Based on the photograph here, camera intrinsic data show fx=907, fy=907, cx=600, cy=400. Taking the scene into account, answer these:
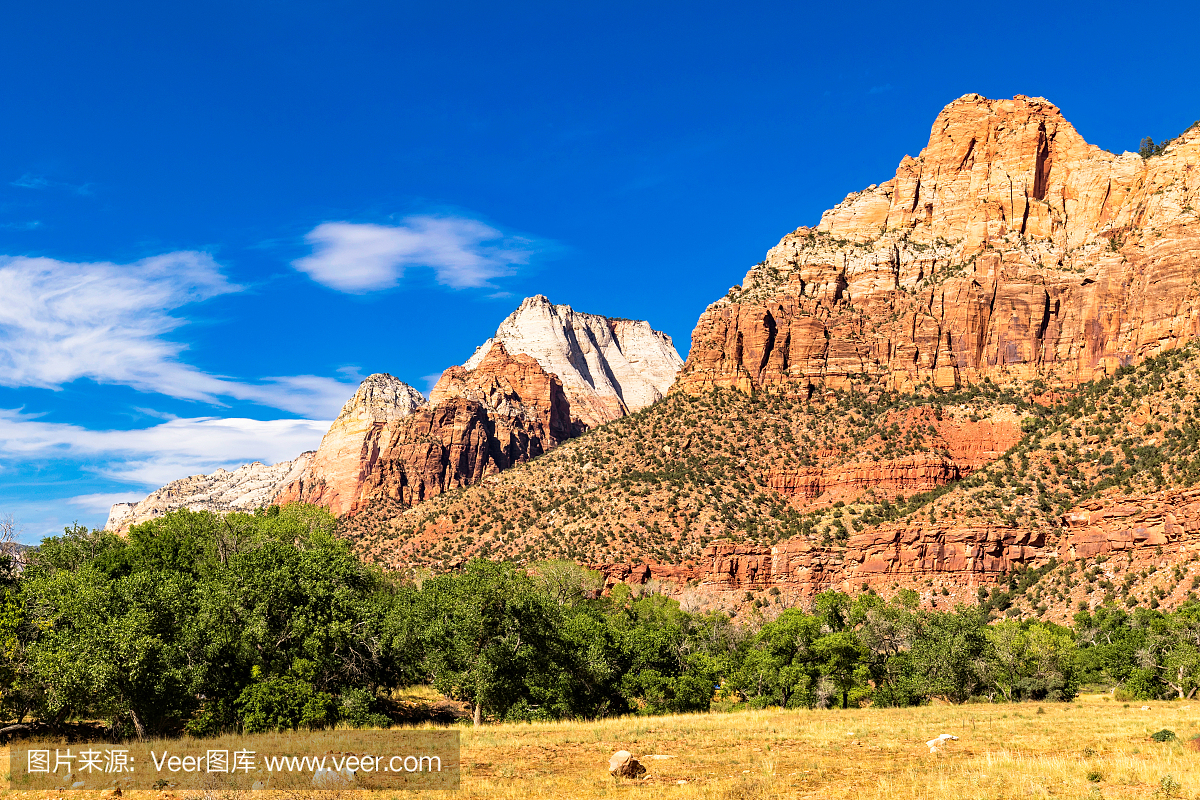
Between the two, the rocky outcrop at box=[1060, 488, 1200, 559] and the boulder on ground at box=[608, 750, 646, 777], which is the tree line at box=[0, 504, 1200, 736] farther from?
the rocky outcrop at box=[1060, 488, 1200, 559]

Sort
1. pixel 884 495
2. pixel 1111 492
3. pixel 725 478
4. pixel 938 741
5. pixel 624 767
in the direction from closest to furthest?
1. pixel 624 767
2. pixel 938 741
3. pixel 1111 492
4. pixel 884 495
5. pixel 725 478

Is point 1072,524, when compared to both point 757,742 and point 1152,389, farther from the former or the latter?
point 757,742

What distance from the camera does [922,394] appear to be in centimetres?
11681

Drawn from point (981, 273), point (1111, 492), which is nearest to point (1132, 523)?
point (1111, 492)

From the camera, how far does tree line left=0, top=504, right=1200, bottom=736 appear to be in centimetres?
3166

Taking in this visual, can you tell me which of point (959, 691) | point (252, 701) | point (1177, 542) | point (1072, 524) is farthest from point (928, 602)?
point (252, 701)

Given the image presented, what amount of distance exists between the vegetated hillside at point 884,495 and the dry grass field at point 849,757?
44736mm

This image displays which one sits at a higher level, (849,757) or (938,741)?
(849,757)

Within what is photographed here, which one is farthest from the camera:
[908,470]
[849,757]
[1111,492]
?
[908,470]

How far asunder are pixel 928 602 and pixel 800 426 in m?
33.0

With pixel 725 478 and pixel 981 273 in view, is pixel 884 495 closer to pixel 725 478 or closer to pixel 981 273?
pixel 725 478

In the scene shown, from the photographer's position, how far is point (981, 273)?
125 meters

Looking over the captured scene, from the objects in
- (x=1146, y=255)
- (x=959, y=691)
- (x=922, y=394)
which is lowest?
(x=959, y=691)

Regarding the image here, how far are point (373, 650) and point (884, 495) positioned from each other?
76.7 meters
